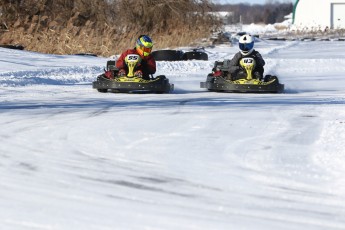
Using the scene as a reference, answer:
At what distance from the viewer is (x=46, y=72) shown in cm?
1912

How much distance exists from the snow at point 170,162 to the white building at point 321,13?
55.9 metres

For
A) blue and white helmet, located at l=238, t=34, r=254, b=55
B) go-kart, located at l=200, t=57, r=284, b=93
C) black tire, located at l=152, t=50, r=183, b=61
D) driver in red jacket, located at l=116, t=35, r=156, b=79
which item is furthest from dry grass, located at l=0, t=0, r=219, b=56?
go-kart, located at l=200, t=57, r=284, b=93

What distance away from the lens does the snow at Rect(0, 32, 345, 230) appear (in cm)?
577

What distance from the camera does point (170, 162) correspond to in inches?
307

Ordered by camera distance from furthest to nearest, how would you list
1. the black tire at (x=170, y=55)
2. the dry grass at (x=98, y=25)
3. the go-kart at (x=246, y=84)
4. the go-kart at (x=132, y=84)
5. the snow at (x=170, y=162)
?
the dry grass at (x=98, y=25), the black tire at (x=170, y=55), the go-kart at (x=246, y=84), the go-kart at (x=132, y=84), the snow at (x=170, y=162)

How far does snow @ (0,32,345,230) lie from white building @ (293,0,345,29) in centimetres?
5586

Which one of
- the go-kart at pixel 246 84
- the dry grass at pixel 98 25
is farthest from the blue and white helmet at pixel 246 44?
the dry grass at pixel 98 25

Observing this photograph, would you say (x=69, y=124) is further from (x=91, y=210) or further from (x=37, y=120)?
(x=91, y=210)

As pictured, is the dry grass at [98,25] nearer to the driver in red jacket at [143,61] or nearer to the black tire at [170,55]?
the black tire at [170,55]

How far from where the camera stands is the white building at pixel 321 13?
6938 cm

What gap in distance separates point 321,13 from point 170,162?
63.7 m

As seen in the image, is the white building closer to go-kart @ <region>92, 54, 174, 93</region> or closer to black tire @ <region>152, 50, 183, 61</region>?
black tire @ <region>152, 50, 183, 61</region>

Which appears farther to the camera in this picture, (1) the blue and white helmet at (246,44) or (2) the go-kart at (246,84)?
(1) the blue and white helmet at (246,44)

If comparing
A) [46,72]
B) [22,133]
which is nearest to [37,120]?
[22,133]
